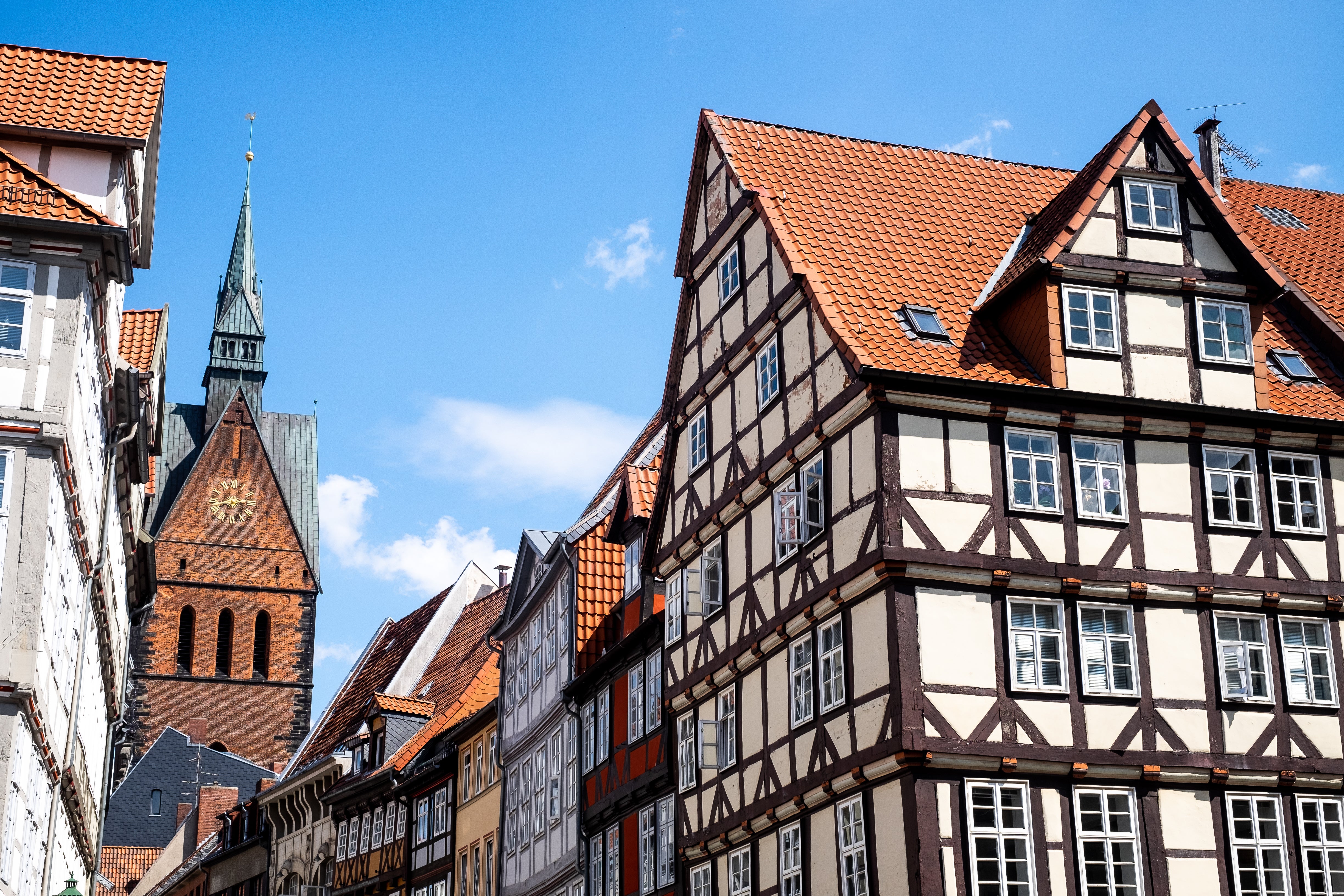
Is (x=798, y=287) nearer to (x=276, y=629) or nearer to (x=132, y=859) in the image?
(x=132, y=859)

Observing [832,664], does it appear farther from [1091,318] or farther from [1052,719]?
[1091,318]

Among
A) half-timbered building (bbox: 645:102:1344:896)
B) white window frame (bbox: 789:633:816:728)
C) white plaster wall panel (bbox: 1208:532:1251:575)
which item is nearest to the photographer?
half-timbered building (bbox: 645:102:1344:896)

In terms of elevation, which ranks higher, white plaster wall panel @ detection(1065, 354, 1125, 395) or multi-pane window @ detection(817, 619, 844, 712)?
white plaster wall panel @ detection(1065, 354, 1125, 395)

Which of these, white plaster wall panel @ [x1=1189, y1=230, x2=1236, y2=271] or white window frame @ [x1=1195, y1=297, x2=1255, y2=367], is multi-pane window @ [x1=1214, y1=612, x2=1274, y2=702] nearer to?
white window frame @ [x1=1195, y1=297, x2=1255, y2=367]

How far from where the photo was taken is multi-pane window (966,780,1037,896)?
64.4ft

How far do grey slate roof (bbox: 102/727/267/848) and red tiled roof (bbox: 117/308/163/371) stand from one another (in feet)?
158

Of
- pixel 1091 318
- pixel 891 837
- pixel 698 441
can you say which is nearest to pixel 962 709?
pixel 891 837

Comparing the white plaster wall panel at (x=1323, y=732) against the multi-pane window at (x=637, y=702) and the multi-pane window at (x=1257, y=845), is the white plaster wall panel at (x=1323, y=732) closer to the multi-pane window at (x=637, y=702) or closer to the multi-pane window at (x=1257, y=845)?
the multi-pane window at (x=1257, y=845)

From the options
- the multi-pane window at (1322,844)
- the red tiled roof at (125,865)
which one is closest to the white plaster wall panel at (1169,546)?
the multi-pane window at (1322,844)

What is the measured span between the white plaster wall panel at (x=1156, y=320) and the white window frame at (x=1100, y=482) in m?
1.52

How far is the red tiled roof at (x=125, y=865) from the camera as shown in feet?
235

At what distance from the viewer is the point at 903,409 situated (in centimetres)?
2155

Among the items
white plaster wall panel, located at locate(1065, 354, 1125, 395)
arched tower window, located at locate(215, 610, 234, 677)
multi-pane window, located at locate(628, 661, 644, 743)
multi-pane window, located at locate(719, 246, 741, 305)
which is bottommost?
multi-pane window, located at locate(628, 661, 644, 743)

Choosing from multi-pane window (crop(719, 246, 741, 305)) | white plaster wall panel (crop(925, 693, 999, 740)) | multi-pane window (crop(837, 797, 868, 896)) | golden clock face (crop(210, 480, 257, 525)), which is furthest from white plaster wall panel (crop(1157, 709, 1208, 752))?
golden clock face (crop(210, 480, 257, 525))
